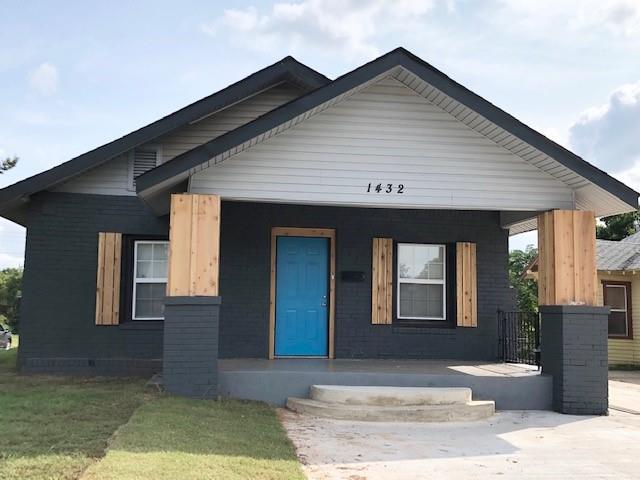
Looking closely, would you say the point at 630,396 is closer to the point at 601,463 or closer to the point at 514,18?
the point at 601,463

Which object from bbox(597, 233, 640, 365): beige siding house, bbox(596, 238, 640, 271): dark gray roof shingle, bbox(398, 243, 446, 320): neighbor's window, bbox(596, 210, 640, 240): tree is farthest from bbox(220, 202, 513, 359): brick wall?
bbox(596, 210, 640, 240): tree

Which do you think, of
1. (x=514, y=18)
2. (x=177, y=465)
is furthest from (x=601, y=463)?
(x=514, y=18)

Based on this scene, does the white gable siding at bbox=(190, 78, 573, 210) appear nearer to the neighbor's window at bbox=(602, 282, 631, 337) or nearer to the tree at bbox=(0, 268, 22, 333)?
the neighbor's window at bbox=(602, 282, 631, 337)

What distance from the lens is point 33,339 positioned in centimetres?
1033

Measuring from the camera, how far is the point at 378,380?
27.9 ft

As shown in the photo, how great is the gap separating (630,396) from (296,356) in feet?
18.4

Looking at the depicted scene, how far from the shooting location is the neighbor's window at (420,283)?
11070mm

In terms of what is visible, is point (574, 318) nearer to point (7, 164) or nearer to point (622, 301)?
point (622, 301)

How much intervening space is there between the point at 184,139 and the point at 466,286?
211 inches

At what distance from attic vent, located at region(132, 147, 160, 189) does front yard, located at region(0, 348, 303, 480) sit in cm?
382

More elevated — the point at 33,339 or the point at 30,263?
the point at 30,263

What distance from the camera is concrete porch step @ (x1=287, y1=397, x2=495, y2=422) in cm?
777

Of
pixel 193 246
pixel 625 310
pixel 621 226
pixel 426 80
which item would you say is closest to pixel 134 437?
pixel 193 246

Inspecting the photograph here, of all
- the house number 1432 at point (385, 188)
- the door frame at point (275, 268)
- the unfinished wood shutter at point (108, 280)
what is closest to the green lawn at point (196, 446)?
the door frame at point (275, 268)
